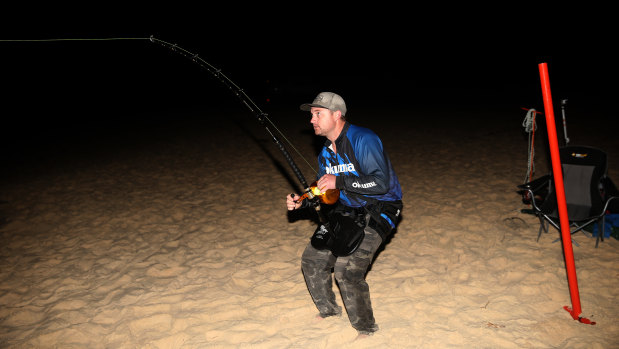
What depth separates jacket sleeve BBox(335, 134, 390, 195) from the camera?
318cm

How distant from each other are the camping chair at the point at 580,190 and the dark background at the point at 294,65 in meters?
10.9

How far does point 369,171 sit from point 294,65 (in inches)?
1528

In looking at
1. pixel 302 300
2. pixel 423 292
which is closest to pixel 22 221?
pixel 302 300

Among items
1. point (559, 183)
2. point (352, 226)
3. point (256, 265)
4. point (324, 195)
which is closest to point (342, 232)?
point (352, 226)

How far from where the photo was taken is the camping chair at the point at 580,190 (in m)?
5.18

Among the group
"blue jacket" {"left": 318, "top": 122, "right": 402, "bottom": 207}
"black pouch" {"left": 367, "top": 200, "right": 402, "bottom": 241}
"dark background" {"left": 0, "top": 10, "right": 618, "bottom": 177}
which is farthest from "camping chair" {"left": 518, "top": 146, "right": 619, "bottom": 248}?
"dark background" {"left": 0, "top": 10, "right": 618, "bottom": 177}

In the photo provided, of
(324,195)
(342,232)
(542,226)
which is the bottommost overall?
(542,226)

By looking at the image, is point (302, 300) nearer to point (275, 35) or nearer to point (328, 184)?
point (328, 184)

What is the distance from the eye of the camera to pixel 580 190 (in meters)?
5.54

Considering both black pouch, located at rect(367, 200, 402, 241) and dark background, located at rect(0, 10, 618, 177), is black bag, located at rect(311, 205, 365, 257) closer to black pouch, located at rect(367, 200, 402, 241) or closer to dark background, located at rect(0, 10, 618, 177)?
black pouch, located at rect(367, 200, 402, 241)

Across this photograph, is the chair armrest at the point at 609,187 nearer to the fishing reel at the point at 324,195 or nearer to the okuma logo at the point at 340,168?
the okuma logo at the point at 340,168

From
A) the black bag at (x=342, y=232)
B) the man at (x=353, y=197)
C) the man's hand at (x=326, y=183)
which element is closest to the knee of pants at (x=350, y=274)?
the man at (x=353, y=197)

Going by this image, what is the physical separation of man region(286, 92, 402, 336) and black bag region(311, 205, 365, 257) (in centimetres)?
1

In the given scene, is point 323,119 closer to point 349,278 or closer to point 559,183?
point 349,278
